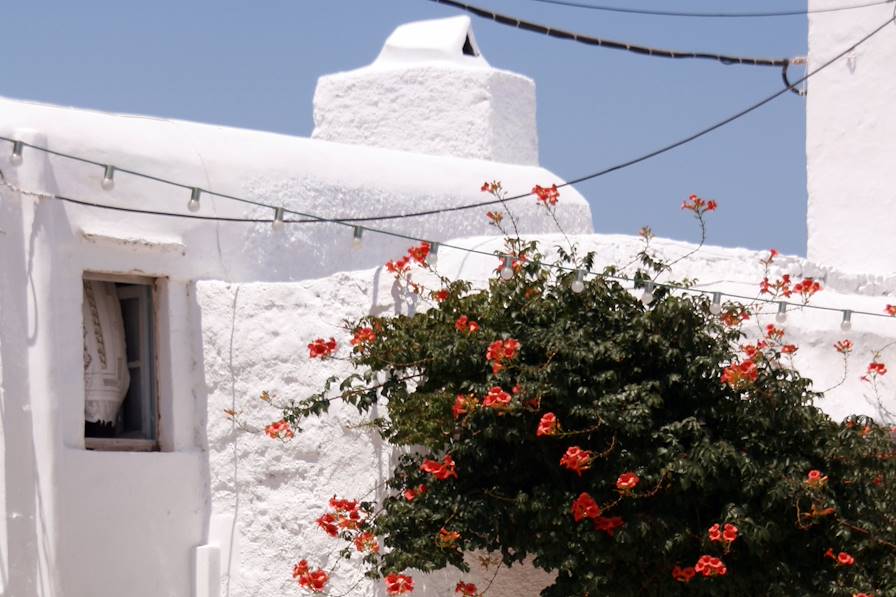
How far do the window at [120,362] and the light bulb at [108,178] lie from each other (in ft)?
2.13

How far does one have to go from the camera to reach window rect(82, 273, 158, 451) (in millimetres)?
11852

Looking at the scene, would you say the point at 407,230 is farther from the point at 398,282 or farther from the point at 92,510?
the point at 92,510

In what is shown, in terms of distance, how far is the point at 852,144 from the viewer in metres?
15.1

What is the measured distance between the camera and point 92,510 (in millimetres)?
11398

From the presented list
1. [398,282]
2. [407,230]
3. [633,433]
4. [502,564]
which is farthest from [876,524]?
[407,230]

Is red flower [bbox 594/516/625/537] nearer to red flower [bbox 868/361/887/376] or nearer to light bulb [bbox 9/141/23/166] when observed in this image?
red flower [bbox 868/361/887/376]

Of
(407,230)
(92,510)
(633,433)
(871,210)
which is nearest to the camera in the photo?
(633,433)

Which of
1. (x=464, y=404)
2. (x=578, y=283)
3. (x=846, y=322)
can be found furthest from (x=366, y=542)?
(x=846, y=322)

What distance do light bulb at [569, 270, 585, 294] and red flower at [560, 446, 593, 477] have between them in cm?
101

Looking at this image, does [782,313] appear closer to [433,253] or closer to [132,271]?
[433,253]

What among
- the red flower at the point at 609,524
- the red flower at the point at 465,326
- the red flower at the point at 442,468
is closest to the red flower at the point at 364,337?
the red flower at the point at 465,326

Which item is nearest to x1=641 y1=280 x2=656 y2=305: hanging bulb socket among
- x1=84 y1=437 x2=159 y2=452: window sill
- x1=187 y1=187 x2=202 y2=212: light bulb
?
x1=187 y1=187 x2=202 y2=212: light bulb

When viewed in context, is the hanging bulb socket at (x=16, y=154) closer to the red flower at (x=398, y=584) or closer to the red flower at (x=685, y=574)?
the red flower at (x=398, y=584)

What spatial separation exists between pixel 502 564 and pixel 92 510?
255 centimetres
